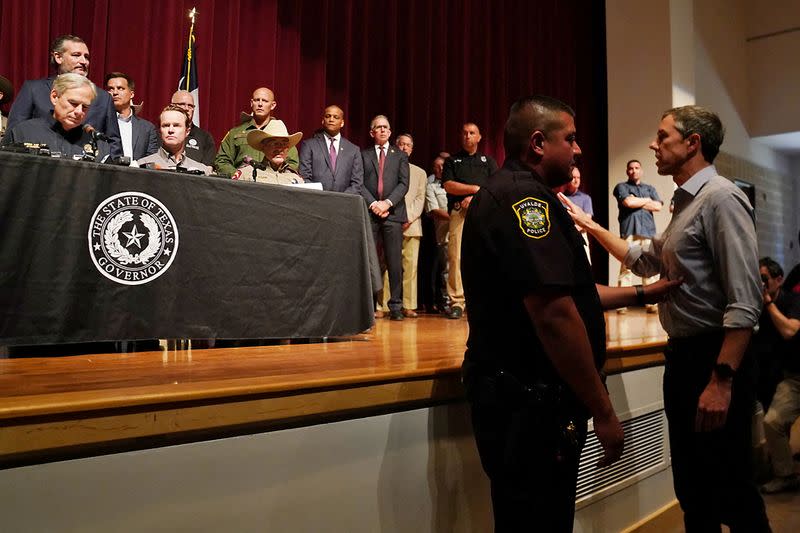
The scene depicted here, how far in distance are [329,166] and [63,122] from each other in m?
2.12

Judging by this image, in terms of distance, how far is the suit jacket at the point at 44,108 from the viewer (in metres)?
3.34

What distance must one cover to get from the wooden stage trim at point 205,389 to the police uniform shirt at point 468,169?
103 inches

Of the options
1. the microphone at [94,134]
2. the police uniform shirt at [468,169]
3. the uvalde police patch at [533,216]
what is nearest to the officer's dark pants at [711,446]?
the uvalde police patch at [533,216]

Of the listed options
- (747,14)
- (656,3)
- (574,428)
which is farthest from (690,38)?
(574,428)

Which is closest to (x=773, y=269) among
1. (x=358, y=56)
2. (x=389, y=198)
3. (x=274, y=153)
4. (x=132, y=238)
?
(x=389, y=198)

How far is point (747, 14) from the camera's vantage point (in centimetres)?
919

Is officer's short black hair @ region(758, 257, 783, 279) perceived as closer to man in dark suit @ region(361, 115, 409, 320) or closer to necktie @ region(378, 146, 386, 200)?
man in dark suit @ region(361, 115, 409, 320)

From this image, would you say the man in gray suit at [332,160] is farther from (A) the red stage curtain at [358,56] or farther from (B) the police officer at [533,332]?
(B) the police officer at [533,332]

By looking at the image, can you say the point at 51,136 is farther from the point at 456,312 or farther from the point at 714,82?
the point at 714,82

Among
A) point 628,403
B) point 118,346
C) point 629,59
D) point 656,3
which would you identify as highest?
point 656,3

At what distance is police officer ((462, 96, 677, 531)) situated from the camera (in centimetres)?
133

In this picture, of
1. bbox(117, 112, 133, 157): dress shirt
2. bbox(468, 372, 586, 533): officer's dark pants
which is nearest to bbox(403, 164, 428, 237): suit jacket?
bbox(117, 112, 133, 157): dress shirt

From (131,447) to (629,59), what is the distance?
7.81 m

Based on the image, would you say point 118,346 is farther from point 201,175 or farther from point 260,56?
point 260,56
